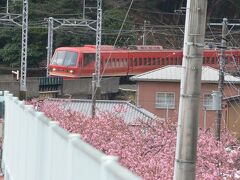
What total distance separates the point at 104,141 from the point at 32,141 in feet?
29.3

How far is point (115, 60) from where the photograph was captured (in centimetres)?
4641

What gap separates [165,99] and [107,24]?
1808 centimetres

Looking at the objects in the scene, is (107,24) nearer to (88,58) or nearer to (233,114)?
(88,58)

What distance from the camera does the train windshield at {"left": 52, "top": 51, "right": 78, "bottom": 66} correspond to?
4334 centimetres

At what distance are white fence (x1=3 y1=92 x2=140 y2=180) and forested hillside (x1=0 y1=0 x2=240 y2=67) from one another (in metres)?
35.3

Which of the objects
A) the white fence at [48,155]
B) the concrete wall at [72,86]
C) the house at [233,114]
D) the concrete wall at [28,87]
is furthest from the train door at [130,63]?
the white fence at [48,155]

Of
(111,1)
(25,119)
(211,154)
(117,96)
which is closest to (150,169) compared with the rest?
(211,154)

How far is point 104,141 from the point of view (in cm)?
1672

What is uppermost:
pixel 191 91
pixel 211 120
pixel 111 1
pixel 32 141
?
pixel 111 1

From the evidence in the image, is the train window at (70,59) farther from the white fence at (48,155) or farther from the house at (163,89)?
the white fence at (48,155)

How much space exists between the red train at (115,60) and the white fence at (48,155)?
31438 millimetres

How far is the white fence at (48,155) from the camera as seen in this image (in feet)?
12.8

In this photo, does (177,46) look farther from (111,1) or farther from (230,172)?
(230,172)

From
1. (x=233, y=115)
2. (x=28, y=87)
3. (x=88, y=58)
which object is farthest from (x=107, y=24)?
(x=233, y=115)
